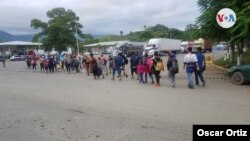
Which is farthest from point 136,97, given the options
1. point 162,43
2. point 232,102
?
point 162,43

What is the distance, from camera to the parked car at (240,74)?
15828 mm

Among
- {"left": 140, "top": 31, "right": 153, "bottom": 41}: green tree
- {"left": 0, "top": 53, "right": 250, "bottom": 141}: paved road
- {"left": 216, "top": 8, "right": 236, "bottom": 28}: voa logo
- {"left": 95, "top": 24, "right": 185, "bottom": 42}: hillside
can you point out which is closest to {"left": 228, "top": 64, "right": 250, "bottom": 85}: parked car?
{"left": 0, "top": 53, "right": 250, "bottom": 141}: paved road

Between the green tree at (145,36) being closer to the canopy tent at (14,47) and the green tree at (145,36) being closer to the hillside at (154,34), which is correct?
the hillside at (154,34)

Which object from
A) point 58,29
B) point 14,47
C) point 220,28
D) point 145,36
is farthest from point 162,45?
point 14,47

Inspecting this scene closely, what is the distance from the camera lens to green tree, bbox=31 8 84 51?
64312 millimetres

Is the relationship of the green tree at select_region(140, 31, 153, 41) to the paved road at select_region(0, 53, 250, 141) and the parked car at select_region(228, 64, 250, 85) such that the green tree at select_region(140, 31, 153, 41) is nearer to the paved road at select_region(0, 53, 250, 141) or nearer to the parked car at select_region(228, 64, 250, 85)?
the parked car at select_region(228, 64, 250, 85)

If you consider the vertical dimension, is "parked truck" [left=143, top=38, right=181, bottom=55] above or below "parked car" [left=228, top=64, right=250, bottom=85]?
above

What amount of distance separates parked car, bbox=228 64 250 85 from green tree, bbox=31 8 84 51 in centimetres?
5044

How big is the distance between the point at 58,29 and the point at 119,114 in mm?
55950

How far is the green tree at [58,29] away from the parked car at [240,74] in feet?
165

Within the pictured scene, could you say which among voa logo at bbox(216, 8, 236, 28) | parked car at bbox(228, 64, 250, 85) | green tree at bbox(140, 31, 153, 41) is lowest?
parked car at bbox(228, 64, 250, 85)

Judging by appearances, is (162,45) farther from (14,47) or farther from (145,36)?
(14,47)

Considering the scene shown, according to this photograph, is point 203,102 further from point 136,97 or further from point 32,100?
point 32,100

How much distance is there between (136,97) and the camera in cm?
1312
